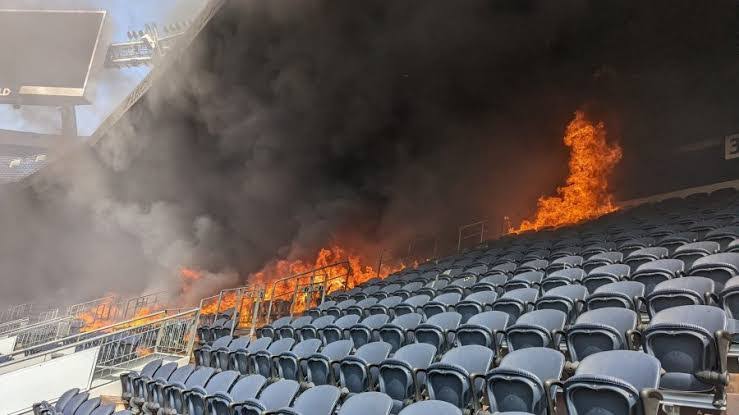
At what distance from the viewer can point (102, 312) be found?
60.4ft

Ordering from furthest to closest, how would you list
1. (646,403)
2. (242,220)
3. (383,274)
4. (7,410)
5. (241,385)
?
(242,220), (383,274), (7,410), (241,385), (646,403)

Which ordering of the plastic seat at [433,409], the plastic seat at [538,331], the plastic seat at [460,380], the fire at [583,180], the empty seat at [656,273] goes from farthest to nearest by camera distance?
the fire at [583,180], the empty seat at [656,273], the plastic seat at [538,331], the plastic seat at [460,380], the plastic seat at [433,409]

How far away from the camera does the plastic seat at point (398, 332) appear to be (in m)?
6.58

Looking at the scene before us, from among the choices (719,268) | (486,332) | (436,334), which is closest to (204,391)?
(436,334)

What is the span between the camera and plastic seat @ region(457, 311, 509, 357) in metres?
5.57

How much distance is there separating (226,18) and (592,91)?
40.6ft

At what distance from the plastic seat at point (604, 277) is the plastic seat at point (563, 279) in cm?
21

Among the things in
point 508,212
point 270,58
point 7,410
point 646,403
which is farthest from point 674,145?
point 7,410

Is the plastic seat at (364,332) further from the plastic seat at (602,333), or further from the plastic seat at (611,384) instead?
the plastic seat at (611,384)

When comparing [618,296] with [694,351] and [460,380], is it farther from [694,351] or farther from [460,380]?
[460,380]

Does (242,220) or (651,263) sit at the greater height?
(242,220)

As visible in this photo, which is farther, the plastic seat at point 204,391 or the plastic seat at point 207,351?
the plastic seat at point 207,351

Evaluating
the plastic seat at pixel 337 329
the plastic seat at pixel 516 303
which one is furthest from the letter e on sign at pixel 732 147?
the plastic seat at pixel 337 329

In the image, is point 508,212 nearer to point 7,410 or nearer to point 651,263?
point 651,263
